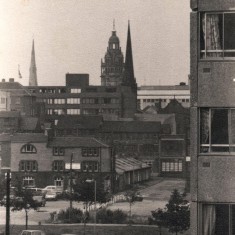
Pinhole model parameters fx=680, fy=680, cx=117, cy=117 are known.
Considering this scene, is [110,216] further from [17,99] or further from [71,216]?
[17,99]

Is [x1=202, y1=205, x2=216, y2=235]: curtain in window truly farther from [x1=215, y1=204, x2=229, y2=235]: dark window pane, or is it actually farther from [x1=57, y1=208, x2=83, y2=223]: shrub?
[x1=57, y1=208, x2=83, y2=223]: shrub

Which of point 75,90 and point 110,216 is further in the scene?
point 75,90

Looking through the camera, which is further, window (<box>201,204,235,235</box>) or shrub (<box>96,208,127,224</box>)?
shrub (<box>96,208,127,224</box>)

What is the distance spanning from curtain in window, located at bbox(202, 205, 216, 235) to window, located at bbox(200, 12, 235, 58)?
2365 millimetres

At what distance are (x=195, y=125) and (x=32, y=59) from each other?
22050mm

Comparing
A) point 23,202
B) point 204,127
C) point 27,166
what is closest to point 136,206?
point 23,202

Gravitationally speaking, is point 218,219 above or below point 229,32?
below

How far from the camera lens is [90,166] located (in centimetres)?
3806

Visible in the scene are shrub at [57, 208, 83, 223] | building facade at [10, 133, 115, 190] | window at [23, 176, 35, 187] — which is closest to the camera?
shrub at [57, 208, 83, 223]

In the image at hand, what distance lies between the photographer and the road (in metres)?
28.4

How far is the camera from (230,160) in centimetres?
1040

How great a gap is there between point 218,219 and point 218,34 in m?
2.87

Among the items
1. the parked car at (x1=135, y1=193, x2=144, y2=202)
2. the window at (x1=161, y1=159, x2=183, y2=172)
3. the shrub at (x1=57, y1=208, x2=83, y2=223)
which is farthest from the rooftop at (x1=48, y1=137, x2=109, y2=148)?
the shrub at (x1=57, y1=208, x2=83, y2=223)

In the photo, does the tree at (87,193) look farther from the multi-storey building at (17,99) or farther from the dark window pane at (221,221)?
the multi-storey building at (17,99)
